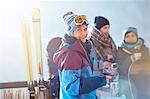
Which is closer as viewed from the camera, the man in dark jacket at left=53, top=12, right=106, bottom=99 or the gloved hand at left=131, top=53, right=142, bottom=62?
the man in dark jacket at left=53, top=12, right=106, bottom=99

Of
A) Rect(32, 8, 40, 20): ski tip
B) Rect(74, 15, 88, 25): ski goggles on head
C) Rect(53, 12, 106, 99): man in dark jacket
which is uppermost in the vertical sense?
Rect(32, 8, 40, 20): ski tip

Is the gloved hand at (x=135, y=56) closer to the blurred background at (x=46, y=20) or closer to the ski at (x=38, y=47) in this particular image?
the blurred background at (x=46, y=20)

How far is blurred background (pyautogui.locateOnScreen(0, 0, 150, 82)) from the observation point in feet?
4.87

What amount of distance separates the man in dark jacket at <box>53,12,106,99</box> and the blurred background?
4 cm

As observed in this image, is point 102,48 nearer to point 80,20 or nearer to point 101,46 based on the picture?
point 101,46

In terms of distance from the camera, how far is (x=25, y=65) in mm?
1488

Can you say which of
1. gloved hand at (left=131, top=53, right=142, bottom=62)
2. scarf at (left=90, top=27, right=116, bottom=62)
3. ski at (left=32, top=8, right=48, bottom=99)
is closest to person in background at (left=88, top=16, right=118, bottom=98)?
scarf at (left=90, top=27, right=116, bottom=62)

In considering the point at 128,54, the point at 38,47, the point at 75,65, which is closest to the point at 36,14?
the point at 38,47

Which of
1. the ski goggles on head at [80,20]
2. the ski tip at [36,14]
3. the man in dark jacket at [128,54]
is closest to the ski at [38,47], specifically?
the ski tip at [36,14]

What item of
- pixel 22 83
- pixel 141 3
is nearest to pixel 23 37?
pixel 22 83

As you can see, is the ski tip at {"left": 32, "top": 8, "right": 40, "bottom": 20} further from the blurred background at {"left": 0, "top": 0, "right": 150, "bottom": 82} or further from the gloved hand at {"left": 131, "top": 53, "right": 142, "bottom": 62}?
the gloved hand at {"left": 131, "top": 53, "right": 142, "bottom": 62}

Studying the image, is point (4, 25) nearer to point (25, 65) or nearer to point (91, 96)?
point (25, 65)

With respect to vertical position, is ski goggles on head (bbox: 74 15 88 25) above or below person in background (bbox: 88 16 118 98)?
above

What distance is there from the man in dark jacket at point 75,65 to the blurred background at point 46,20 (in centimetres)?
4
